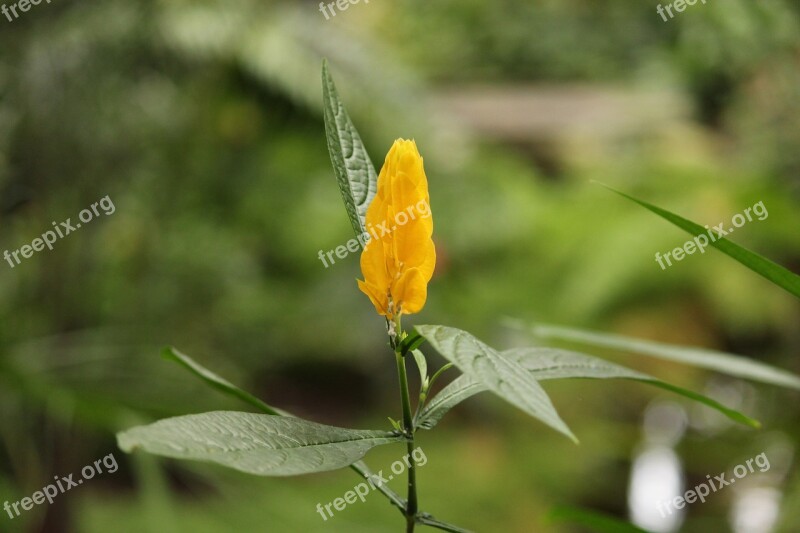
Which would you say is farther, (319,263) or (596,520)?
(319,263)

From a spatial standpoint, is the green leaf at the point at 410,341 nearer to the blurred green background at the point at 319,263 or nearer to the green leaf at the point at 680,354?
the green leaf at the point at 680,354

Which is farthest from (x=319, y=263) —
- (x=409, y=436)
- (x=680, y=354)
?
(x=409, y=436)

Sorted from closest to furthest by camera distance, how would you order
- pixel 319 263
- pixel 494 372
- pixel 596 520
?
1. pixel 494 372
2. pixel 596 520
3. pixel 319 263

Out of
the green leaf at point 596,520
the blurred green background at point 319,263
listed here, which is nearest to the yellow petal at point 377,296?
the green leaf at point 596,520

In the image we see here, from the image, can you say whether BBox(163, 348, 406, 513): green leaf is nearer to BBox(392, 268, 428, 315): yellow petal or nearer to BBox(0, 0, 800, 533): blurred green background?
BBox(392, 268, 428, 315): yellow petal

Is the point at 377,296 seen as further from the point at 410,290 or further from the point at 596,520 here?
the point at 596,520

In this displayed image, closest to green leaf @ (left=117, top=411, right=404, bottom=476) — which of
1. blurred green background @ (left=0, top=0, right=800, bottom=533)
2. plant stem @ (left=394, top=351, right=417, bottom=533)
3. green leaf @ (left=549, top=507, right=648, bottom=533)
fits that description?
plant stem @ (left=394, top=351, right=417, bottom=533)
